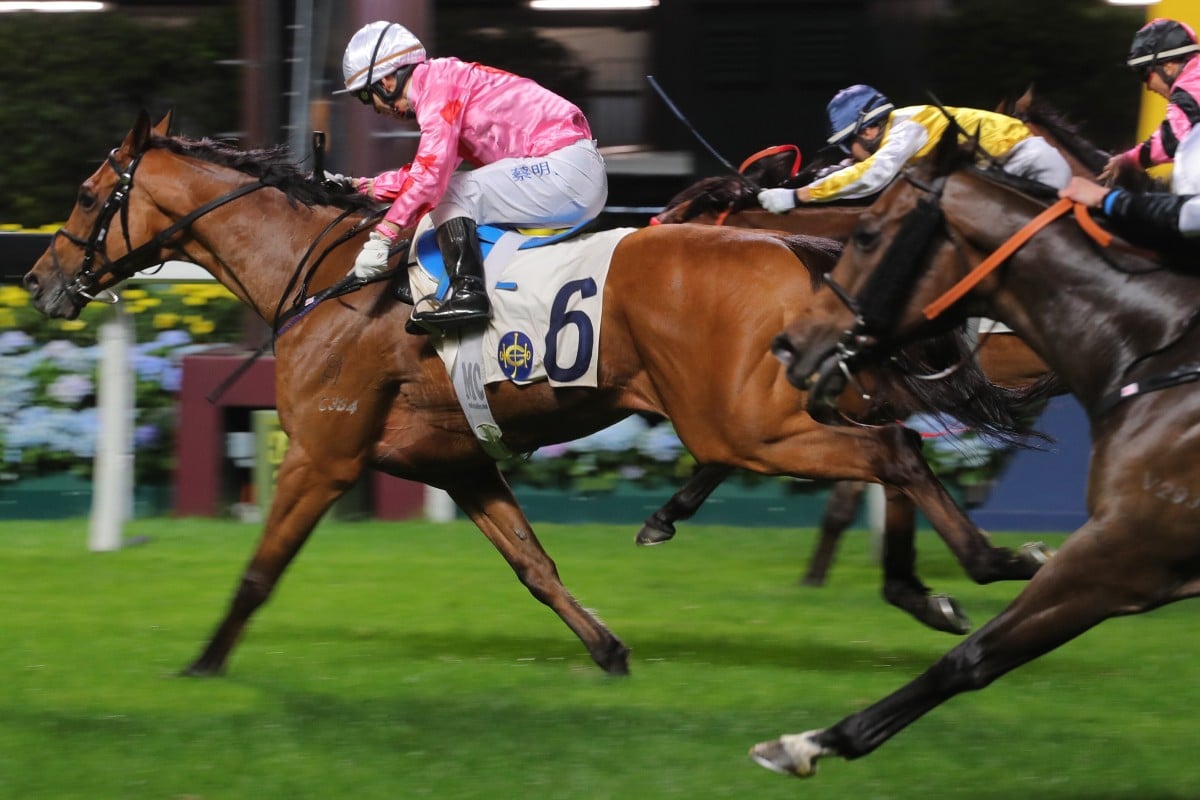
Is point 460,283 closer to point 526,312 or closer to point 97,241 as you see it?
point 526,312

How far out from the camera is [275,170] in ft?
20.2

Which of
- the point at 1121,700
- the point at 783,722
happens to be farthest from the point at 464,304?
the point at 1121,700

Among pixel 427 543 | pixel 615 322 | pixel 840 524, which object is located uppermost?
pixel 615 322

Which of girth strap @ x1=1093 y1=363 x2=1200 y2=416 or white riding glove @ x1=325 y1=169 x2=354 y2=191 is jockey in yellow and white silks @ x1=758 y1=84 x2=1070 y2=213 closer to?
white riding glove @ x1=325 y1=169 x2=354 y2=191

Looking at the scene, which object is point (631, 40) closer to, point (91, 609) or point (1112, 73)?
Answer: point (1112, 73)

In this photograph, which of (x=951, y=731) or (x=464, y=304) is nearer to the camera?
(x=951, y=731)

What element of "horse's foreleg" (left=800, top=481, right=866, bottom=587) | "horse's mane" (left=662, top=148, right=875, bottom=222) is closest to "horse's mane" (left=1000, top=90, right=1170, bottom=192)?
"horse's mane" (left=662, top=148, right=875, bottom=222)

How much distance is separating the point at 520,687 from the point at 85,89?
856 centimetres

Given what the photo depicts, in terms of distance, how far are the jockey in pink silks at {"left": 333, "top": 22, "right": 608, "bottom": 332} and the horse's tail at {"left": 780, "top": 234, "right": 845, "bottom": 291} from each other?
0.74m

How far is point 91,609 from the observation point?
6828 millimetres

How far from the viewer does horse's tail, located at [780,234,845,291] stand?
5406 mm

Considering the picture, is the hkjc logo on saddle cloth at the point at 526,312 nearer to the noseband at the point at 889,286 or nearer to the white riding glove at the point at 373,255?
the white riding glove at the point at 373,255

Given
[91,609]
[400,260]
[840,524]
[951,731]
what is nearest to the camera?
[951,731]

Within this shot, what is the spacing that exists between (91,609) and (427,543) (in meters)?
2.13
